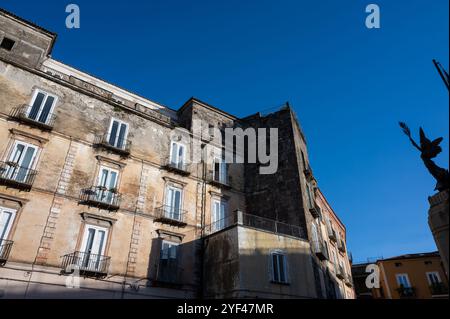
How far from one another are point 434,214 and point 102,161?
18.4 metres

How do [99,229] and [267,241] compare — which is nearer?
[99,229]

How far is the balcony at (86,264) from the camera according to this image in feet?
52.7

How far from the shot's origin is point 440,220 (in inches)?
244

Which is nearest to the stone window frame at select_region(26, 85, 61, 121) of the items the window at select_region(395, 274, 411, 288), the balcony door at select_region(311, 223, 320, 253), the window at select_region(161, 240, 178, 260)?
the window at select_region(161, 240, 178, 260)

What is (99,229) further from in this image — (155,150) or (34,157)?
(155,150)

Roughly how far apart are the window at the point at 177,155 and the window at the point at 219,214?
4006mm

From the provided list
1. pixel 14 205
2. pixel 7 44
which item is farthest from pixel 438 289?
pixel 7 44

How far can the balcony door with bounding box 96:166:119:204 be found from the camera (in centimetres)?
1886

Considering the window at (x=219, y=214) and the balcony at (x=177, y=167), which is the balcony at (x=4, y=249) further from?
the window at (x=219, y=214)

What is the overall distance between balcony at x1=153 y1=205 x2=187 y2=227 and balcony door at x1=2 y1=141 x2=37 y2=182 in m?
7.84

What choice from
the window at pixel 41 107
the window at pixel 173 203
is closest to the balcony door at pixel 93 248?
the window at pixel 173 203
